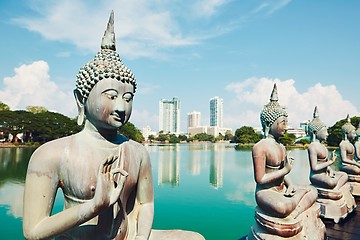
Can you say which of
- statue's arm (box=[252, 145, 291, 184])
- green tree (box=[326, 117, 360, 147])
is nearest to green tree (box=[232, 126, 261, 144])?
green tree (box=[326, 117, 360, 147])

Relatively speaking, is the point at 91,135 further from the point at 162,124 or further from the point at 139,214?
the point at 162,124

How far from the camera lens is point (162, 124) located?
109875 millimetres

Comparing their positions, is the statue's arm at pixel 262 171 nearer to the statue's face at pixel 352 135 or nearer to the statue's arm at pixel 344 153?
the statue's arm at pixel 344 153

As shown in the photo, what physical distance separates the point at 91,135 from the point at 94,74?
435 mm

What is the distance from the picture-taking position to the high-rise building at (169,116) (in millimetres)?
109312

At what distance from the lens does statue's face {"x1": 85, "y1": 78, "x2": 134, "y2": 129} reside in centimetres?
185

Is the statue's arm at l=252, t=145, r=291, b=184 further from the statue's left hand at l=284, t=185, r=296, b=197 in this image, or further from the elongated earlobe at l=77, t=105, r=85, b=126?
the elongated earlobe at l=77, t=105, r=85, b=126

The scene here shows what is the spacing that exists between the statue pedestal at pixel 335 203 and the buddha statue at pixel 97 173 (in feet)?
13.8

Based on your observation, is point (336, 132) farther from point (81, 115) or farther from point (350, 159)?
point (81, 115)

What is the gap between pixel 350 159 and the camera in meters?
6.96

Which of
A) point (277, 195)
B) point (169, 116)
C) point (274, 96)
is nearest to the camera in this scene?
point (277, 195)

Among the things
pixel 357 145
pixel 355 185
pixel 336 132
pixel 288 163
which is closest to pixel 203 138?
pixel 336 132

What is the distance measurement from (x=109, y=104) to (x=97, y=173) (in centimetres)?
47

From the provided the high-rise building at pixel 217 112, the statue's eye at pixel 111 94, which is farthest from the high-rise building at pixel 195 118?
the statue's eye at pixel 111 94
